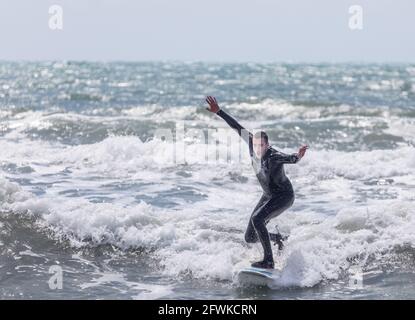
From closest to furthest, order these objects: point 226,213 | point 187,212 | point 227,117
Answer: point 227,117 < point 187,212 < point 226,213

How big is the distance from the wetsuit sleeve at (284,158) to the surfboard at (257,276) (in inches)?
58.0

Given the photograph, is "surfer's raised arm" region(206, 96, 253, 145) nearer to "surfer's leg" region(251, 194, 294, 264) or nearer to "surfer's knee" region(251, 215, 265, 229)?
"surfer's leg" region(251, 194, 294, 264)

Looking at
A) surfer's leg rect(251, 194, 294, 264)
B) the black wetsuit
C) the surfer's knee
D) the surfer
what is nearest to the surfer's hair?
the surfer

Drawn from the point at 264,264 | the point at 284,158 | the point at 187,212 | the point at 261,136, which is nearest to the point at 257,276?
the point at 264,264

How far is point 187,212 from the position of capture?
12578mm

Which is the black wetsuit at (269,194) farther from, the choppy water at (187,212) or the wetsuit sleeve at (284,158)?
the choppy water at (187,212)

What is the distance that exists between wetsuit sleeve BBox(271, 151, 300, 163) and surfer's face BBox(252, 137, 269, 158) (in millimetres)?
154

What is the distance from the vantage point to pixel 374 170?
17500 millimetres

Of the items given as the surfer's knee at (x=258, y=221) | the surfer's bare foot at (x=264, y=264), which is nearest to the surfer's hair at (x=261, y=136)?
the surfer's knee at (x=258, y=221)

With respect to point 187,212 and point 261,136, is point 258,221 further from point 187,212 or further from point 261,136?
point 187,212

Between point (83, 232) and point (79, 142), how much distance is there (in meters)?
12.4

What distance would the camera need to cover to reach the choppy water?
364 inches

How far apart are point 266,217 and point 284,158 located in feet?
2.93
